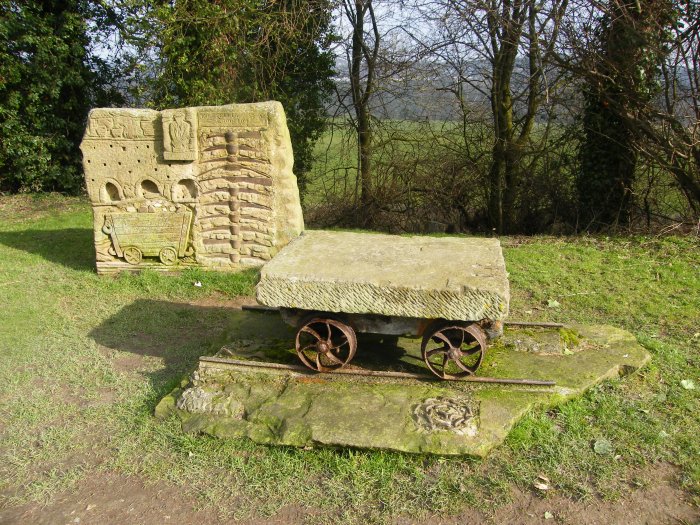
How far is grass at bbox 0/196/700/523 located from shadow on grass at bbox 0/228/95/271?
76 centimetres

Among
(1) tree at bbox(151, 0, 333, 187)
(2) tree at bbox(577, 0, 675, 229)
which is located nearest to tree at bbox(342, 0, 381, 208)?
(1) tree at bbox(151, 0, 333, 187)

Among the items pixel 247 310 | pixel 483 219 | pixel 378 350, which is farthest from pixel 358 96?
pixel 378 350

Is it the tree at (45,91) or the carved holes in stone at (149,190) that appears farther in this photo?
the tree at (45,91)

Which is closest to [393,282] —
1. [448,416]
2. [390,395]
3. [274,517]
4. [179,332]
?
[390,395]

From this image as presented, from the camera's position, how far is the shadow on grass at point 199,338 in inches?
171

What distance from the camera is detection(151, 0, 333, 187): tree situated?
9.17 metres

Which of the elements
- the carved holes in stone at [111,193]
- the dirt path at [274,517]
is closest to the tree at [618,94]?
the dirt path at [274,517]

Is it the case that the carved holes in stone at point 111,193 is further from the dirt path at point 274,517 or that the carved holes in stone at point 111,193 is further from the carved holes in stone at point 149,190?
the dirt path at point 274,517

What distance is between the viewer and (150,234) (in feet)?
22.8

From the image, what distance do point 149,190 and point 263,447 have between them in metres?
4.26

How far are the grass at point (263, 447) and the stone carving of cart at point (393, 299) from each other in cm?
67

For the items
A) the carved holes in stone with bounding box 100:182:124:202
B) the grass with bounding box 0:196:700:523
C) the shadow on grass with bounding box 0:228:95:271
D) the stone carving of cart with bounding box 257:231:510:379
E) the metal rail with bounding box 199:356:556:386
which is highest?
the carved holes in stone with bounding box 100:182:124:202

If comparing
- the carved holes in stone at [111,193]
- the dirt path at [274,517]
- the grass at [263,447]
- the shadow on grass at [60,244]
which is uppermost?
the carved holes in stone at [111,193]

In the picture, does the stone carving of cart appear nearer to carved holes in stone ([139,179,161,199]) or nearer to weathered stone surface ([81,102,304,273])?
weathered stone surface ([81,102,304,273])
